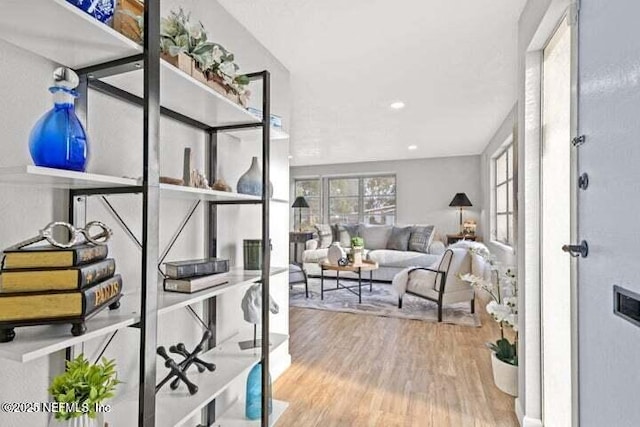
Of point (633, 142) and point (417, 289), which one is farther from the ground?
point (633, 142)

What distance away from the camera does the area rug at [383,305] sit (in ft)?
12.7

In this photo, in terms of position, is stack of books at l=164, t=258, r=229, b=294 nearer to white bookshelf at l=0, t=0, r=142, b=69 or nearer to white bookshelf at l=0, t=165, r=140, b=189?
white bookshelf at l=0, t=165, r=140, b=189

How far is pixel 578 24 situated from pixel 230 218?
1804 millimetres

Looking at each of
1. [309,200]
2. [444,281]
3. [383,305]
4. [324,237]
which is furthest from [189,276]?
[309,200]

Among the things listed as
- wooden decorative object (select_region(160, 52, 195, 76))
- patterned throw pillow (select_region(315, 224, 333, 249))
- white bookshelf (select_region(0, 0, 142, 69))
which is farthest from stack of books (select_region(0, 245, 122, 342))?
patterned throw pillow (select_region(315, 224, 333, 249))

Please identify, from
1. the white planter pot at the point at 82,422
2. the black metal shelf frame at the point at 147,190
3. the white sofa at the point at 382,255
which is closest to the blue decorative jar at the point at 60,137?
the black metal shelf frame at the point at 147,190

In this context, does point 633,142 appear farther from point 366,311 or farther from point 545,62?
point 366,311

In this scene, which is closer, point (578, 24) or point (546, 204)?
point (578, 24)

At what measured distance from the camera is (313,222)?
8164 millimetres

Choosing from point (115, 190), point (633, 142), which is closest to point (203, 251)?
point (115, 190)

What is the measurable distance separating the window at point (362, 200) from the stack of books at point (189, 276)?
639 cm

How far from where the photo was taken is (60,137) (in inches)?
31.1

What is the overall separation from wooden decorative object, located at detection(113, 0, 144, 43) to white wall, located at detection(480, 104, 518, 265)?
11.5ft

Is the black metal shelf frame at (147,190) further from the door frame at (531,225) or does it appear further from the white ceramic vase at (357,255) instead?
the white ceramic vase at (357,255)
